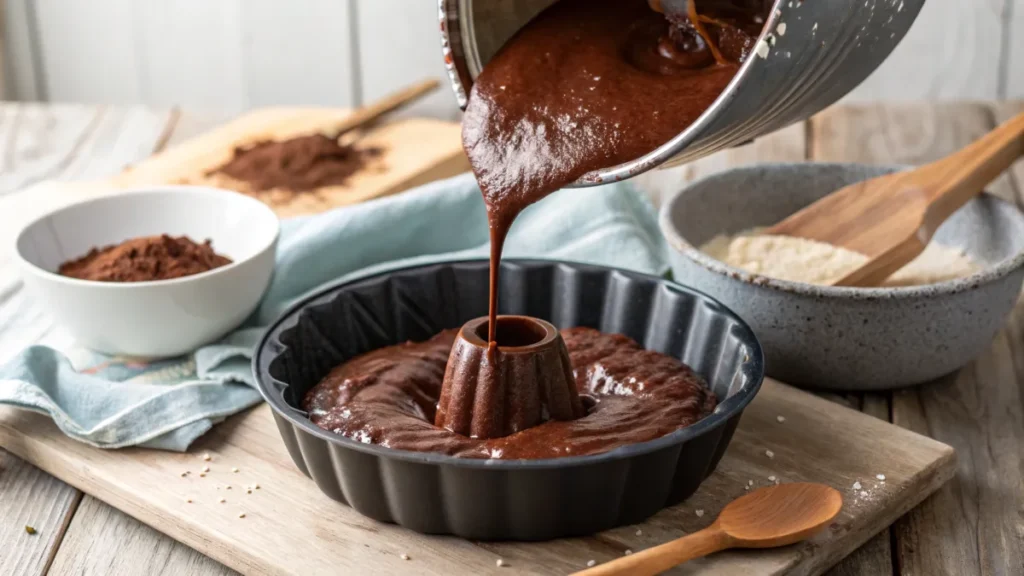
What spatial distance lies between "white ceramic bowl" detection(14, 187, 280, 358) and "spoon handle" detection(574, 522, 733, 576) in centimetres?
93

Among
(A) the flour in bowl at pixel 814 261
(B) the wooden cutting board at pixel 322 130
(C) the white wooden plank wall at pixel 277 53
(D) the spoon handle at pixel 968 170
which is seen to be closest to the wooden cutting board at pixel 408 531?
(A) the flour in bowl at pixel 814 261

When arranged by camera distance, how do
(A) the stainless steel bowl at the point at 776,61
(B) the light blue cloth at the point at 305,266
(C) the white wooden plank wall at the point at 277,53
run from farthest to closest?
(C) the white wooden plank wall at the point at 277,53 < (B) the light blue cloth at the point at 305,266 < (A) the stainless steel bowl at the point at 776,61

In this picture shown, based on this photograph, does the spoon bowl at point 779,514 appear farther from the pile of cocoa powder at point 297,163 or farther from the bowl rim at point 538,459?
the pile of cocoa powder at point 297,163

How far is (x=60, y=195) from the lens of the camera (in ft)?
9.12

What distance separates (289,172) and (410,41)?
1.34 metres

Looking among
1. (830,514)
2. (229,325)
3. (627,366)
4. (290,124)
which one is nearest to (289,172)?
(290,124)

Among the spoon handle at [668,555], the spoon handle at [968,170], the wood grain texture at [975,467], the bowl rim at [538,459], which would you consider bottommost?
the wood grain texture at [975,467]

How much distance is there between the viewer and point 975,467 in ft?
5.78

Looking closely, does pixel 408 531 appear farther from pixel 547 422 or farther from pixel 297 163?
pixel 297 163

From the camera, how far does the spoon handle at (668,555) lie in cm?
137

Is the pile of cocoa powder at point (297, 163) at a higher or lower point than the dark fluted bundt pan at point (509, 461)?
lower

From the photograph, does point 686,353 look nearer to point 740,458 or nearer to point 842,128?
point 740,458

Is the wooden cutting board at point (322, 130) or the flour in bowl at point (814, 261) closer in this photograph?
the flour in bowl at point (814, 261)

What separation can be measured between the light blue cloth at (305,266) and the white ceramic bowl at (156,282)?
2.6 inches
